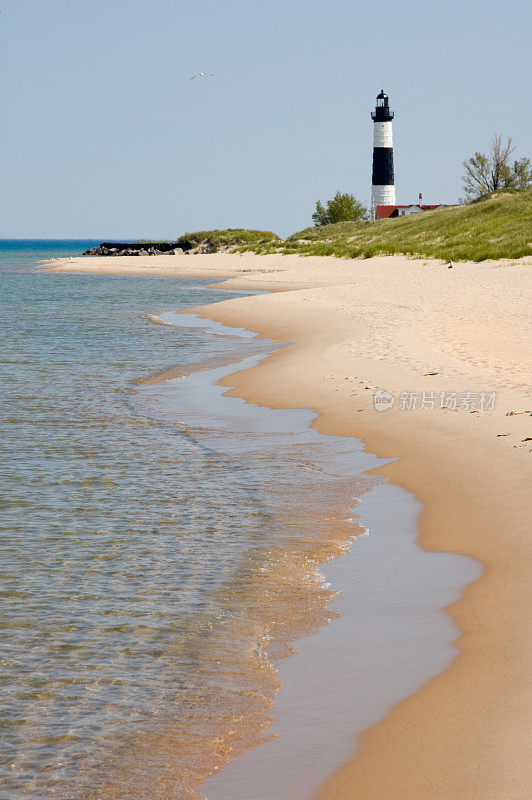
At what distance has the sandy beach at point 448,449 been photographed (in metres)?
4.05

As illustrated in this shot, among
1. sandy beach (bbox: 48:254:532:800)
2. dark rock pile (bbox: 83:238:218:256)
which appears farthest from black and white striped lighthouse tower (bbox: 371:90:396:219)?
sandy beach (bbox: 48:254:532:800)

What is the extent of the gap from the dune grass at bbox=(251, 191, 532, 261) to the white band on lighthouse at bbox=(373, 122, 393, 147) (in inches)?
711

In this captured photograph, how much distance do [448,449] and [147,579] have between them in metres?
4.31

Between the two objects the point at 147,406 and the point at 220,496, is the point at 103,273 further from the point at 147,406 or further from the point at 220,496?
the point at 220,496

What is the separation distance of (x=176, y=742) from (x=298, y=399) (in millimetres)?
9574

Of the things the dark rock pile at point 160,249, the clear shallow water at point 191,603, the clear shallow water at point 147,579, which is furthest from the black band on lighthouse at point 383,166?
the clear shallow water at point 191,603

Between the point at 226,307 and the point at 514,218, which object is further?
the point at 514,218

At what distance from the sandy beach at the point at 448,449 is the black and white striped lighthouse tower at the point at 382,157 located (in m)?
60.8

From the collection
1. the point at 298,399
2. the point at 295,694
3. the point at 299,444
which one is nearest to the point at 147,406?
the point at 298,399

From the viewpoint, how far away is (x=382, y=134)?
287 ft

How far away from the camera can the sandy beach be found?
13.3 feet

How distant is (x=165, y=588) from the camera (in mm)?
6625

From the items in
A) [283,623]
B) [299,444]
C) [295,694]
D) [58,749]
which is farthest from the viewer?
[299,444]

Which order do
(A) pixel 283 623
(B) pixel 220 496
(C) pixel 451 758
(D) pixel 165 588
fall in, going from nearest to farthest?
(C) pixel 451 758 < (A) pixel 283 623 < (D) pixel 165 588 < (B) pixel 220 496
